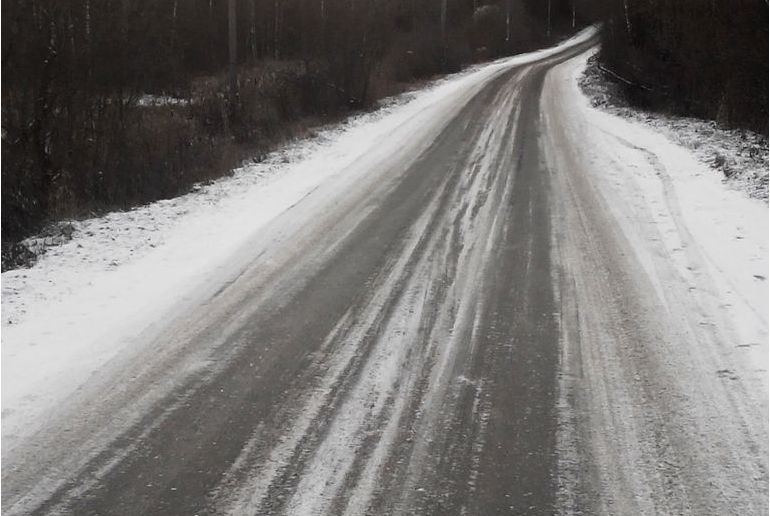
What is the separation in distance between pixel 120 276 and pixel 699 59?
15.1 meters

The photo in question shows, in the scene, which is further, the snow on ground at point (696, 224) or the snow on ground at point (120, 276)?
the snow on ground at point (696, 224)

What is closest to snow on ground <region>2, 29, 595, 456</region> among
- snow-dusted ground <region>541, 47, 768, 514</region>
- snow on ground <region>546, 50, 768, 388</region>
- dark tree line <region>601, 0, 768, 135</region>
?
snow-dusted ground <region>541, 47, 768, 514</region>

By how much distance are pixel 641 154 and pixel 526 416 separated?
9.15 metres

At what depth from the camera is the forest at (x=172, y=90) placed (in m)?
9.48

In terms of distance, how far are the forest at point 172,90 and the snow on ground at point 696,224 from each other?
302 cm

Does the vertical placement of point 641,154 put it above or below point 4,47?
below

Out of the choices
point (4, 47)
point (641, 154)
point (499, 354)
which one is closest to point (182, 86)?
point (4, 47)

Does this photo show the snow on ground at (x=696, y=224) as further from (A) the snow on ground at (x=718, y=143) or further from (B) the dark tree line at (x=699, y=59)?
(B) the dark tree line at (x=699, y=59)

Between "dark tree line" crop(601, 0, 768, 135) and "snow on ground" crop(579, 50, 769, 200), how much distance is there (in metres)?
0.62

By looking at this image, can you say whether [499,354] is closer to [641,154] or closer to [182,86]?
[641,154]

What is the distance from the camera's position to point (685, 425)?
364cm

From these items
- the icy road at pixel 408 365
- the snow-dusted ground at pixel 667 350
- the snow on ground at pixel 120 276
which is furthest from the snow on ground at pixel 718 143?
the snow on ground at pixel 120 276

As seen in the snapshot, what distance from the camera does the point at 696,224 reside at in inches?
289

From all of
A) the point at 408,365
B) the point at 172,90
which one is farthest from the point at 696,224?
the point at 172,90
